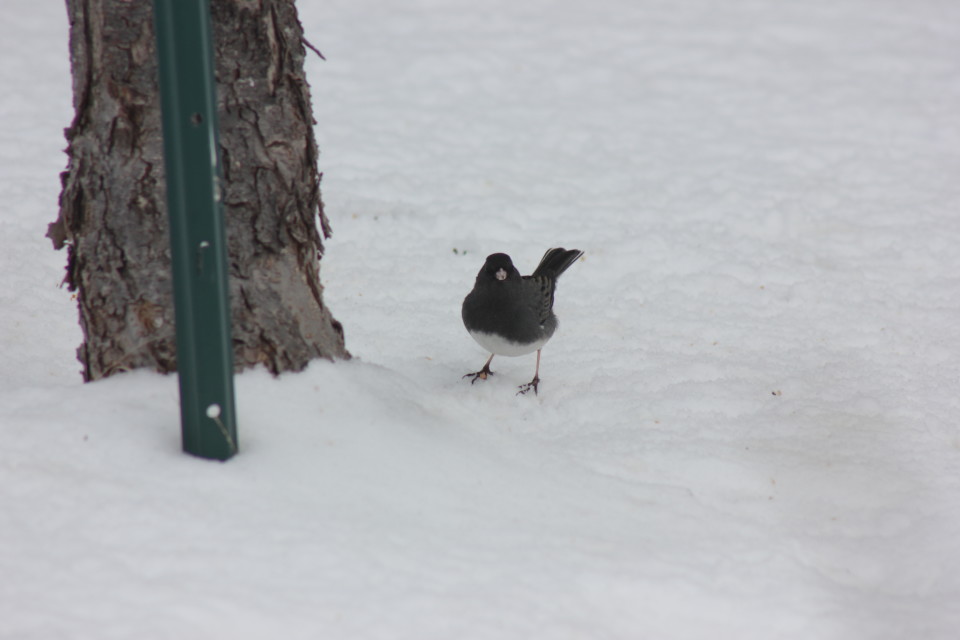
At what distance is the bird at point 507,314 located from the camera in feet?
10.8

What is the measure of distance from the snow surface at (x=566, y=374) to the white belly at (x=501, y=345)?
0.18 meters

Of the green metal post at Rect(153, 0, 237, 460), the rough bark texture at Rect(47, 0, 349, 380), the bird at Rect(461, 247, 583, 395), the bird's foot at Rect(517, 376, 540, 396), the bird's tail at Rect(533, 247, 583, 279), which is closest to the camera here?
the green metal post at Rect(153, 0, 237, 460)

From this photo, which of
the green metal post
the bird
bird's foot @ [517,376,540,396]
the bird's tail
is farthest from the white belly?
the green metal post

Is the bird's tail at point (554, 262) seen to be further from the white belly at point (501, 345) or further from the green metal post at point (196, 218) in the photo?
the green metal post at point (196, 218)

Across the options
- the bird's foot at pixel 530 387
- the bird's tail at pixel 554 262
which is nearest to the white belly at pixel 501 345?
the bird's foot at pixel 530 387

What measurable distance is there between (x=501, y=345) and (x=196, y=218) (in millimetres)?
1465

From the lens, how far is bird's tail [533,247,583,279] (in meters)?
3.77

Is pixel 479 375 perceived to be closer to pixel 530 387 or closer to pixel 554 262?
pixel 530 387

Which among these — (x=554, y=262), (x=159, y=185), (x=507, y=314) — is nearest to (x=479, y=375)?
(x=507, y=314)

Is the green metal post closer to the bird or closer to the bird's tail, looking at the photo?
the bird

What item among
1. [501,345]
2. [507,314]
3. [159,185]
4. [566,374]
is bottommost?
[566,374]

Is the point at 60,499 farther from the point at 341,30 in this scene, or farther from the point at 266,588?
the point at 341,30

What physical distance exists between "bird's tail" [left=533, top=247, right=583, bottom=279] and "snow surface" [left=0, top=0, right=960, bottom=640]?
28cm

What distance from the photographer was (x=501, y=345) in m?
3.30
